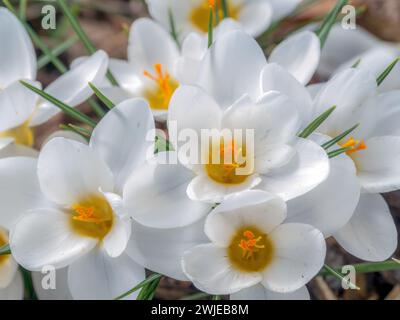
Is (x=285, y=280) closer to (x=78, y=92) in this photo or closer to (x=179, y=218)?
(x=179, y=218)

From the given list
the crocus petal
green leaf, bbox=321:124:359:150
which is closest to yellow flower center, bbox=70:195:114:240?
the crocus petal

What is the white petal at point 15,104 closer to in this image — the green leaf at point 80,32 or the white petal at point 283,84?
the green leaf at point 80,32

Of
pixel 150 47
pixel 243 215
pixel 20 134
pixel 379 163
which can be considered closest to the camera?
pixel 243 215

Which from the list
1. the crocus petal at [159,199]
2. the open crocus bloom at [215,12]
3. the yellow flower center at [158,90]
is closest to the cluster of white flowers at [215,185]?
the crocus petal at [159,199]

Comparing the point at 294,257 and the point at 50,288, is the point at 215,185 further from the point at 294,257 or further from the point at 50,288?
the point at 50,288

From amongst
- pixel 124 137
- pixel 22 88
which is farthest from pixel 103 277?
pixel 22 88
